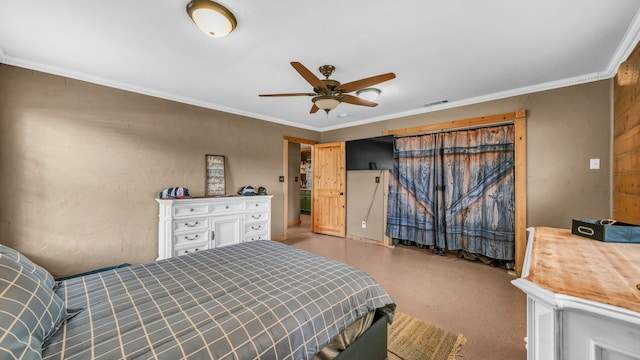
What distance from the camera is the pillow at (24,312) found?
70 centimetres

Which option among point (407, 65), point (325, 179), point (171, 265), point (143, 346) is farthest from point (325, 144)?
point (143, 346)

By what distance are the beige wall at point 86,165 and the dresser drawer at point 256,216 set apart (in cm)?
85

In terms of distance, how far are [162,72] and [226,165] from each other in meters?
1.62

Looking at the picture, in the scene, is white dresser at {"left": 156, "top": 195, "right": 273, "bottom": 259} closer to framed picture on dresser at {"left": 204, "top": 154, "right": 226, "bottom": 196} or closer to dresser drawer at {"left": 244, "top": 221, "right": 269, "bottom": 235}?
dresser drawer at {"left": 244, "top": 221, "right": 269, "bottom": 235}

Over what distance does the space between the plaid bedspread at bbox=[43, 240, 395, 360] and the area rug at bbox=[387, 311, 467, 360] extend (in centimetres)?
43

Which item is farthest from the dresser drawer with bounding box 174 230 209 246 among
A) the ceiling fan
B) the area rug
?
the area rug

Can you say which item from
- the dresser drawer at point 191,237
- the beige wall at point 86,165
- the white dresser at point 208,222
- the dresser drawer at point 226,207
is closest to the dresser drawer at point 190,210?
the white dresser at point 208,222

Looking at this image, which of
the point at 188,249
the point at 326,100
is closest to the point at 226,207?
the point at 188,249

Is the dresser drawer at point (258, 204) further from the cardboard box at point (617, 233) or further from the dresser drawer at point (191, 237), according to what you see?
the cardboard box at point (617, 233)

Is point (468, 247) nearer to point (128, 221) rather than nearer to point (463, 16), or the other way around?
point (463, 16)

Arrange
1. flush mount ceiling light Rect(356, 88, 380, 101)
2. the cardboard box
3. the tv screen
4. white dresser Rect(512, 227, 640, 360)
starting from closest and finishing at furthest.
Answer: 1. white dresser Rect(512, 227, 640, 360)
2. the cardboard box
3. flush mount ceiling light Rect(356, 88, 380, 101)
4. the tv screen

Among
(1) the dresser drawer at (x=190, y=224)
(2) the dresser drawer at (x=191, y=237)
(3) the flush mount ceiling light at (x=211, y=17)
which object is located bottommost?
(2) the dresser drawer at (x=191, y=237)

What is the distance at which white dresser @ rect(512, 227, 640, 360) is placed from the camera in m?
0.64

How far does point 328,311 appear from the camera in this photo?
121 cm
